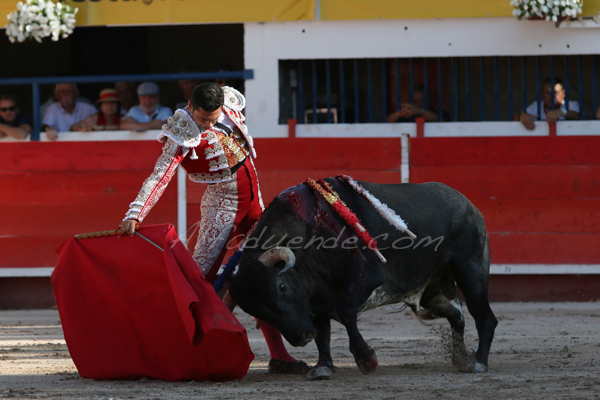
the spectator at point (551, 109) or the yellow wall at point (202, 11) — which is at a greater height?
the yellow wall at point (202, 11)

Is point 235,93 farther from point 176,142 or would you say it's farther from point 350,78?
point 350,78

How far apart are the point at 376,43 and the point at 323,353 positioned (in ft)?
11.8

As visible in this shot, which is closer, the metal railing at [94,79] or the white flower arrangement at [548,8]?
the white flower arrangement at [548,8]

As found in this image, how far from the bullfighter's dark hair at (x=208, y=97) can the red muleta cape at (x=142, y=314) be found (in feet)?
1.77

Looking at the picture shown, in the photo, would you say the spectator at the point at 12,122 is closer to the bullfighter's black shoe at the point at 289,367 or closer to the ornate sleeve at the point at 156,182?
the ornate sleeve at the point at 156,182

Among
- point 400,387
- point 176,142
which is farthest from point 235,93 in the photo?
point 400,387

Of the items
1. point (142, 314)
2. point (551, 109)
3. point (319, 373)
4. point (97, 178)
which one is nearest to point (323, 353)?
point (319, 373)

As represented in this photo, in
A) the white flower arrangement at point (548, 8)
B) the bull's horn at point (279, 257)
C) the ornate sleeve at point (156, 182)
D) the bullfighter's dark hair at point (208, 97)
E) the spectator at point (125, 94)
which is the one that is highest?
the white flower arrangement at point (548, 8)

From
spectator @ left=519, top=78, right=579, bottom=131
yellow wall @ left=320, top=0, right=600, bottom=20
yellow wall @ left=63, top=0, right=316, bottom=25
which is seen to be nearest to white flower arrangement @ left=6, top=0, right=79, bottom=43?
yellow wall @ left=63, top=0, right=316, bottom=25

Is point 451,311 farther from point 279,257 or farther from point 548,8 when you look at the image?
point 548,8

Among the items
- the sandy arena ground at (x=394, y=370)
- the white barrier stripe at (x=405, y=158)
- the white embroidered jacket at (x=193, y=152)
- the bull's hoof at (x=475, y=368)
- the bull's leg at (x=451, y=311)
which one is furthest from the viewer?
the white barrier stripe at (x=405, y=158)

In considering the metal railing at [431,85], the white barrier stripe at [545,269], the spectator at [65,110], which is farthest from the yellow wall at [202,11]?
the white barrier stripe at [545,269]

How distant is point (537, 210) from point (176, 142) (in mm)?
3401

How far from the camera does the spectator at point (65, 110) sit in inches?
257
